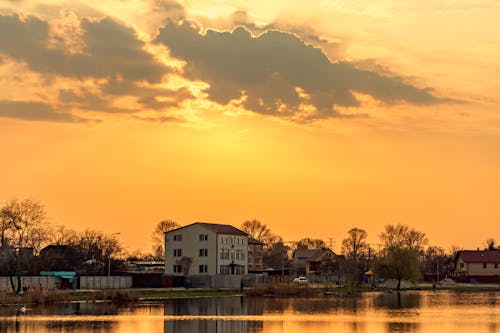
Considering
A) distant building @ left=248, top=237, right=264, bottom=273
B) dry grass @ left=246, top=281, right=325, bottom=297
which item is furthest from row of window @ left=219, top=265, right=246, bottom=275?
dry grass @ left=246, top=281, right=325, bottom=297

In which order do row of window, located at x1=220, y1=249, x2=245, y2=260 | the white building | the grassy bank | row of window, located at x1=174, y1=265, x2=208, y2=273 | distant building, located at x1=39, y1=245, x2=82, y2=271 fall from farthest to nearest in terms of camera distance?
row of window, located at x1=220, y1=249, x2=245, y2=260 → the white building → row of window, located at x1=174, y1=265, x2=208, y2=273 → distant building, located at x1=39, y1=245, x2=82, y2=271 → the grassy bank

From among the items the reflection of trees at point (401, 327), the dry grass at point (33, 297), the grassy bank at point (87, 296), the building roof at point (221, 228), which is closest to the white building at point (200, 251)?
the building roof at point (221, 228)

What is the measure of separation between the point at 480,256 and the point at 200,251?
244 feet

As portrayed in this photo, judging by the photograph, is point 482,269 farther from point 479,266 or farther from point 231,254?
point 231,254

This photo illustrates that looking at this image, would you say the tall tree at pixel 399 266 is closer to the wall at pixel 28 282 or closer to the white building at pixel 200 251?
the white building at pixel 200 251

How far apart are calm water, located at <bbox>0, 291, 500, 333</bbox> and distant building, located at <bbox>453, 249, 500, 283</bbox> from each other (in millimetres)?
103322

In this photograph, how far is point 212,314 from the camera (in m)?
70.8

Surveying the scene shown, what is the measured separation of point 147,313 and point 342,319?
17.0m

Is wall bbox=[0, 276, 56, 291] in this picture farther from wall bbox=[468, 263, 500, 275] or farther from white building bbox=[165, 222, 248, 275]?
wall bbox=[468, 263, 500, 275]

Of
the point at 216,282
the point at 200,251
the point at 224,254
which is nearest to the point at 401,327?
the point at 216,282

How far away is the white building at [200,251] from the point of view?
148 metres

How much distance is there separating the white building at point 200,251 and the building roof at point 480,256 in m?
62.9

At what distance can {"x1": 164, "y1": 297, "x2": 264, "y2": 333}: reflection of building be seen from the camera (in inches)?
2263

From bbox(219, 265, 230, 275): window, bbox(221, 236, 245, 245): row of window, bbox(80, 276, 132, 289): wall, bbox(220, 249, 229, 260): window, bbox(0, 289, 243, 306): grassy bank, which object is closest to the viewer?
bbox(0, 289, 243, 306): grassy bank
